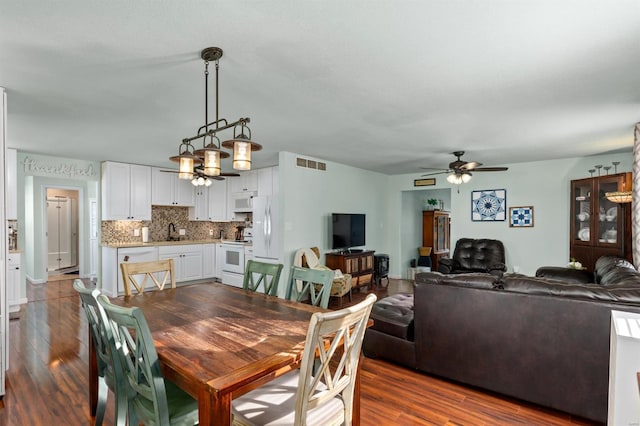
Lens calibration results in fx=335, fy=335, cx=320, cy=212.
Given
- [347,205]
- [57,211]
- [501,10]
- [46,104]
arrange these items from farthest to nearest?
[57,211]
[347,205]
[46,104]
[501,10]

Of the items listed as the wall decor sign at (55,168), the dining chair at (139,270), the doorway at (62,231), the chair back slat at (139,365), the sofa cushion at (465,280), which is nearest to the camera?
the chair back slat at (139,365)

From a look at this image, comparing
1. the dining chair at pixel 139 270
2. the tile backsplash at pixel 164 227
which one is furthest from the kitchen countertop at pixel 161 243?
the dining chair at pixel 139 270

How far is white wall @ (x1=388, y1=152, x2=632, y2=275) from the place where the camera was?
5902mm

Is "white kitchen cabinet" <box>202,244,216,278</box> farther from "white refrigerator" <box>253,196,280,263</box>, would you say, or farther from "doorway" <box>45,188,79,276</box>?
"doorway" <box>45,188,79,276</box>

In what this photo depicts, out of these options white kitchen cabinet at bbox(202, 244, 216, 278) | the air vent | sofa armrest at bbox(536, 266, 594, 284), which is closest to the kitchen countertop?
white kitchen cabinet at bbox(202, 244, 216, 278)

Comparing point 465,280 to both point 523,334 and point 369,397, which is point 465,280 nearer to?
point 523,334

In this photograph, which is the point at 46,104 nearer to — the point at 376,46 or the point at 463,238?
the point at 376,46

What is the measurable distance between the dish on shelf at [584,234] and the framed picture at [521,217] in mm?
817

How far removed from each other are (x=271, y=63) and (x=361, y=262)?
454 cm

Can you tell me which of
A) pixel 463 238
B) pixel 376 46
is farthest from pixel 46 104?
pixel 463 238

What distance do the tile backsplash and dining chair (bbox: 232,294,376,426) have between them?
5756 millimetres

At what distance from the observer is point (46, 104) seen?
3.11 meters

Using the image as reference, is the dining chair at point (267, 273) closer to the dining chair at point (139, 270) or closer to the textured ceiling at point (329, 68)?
the dining chair at point (139, 270)

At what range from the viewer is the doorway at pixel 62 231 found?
826 centimetres
